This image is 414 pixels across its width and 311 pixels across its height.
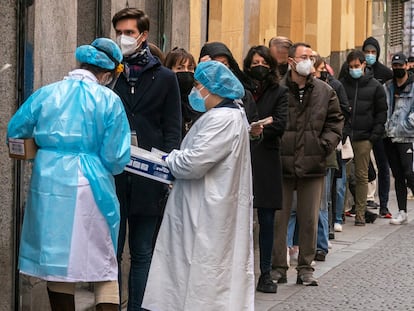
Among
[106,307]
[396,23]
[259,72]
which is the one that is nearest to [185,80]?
[259,72]

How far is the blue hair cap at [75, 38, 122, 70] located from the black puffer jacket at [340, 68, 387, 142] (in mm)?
7929

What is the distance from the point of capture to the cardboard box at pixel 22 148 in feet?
22.6

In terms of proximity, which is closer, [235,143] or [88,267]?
[88,267]

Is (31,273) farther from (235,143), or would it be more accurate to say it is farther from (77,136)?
(235,143)

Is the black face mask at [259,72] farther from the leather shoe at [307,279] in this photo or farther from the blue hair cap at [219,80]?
the blue hair cap at [219,80]

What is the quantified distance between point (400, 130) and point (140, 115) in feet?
26.7

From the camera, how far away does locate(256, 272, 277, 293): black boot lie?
1016 centimetres

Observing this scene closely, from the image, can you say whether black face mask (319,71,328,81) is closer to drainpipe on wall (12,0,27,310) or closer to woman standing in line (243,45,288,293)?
woman standing in line (243,45,288,293)

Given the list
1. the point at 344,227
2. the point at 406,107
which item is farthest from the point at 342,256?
the point at 406,107

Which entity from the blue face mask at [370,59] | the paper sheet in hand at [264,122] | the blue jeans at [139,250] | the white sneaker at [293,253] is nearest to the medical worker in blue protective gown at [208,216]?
the blue jeans at [139,250]

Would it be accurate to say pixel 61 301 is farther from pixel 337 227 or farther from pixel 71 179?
pixel 337 227

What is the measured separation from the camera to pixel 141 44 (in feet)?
26.3

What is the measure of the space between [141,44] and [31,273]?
1.79m

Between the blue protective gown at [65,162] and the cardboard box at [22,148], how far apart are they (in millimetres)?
33
